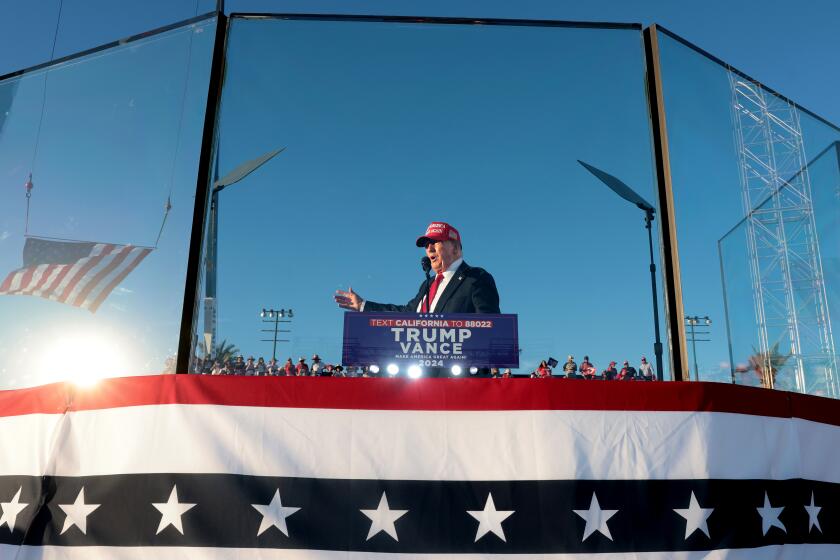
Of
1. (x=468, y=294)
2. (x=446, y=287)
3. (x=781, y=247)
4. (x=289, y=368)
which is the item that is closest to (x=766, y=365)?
(x=781, y=247)

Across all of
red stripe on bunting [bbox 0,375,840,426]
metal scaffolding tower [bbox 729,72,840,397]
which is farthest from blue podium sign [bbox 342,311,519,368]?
metal scaffolding tower [bbox 729,72,840,397]

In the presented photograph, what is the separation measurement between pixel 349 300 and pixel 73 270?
2.31m

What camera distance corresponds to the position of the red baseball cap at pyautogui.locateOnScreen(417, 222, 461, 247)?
5.73 metres

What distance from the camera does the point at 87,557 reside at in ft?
9.33

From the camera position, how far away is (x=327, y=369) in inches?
238

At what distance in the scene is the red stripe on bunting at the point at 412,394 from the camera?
3.04 meters

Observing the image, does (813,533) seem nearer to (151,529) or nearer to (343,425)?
(343,425)

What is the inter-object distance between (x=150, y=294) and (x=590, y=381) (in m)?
3.37

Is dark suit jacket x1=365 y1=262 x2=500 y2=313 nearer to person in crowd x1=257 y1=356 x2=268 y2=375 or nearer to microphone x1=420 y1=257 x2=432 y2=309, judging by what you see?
microphone x1=420 y1=257 x2=432 y2=309

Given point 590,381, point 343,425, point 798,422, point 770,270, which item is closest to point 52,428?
point 343,425

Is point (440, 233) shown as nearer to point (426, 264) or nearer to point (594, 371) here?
point (426, 264)

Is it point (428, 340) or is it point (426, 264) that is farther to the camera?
point (426, 264)

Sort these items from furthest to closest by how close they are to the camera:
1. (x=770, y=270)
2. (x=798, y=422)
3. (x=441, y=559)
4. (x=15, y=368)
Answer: (x=770, y=270) → (x=15, y=368) → (x=798, y=422) → (x=441, y=559)

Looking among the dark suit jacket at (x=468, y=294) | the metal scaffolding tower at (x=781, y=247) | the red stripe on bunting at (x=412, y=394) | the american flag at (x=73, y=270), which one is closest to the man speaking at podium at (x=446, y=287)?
the dark suit jacket at (x=468, y=294)
